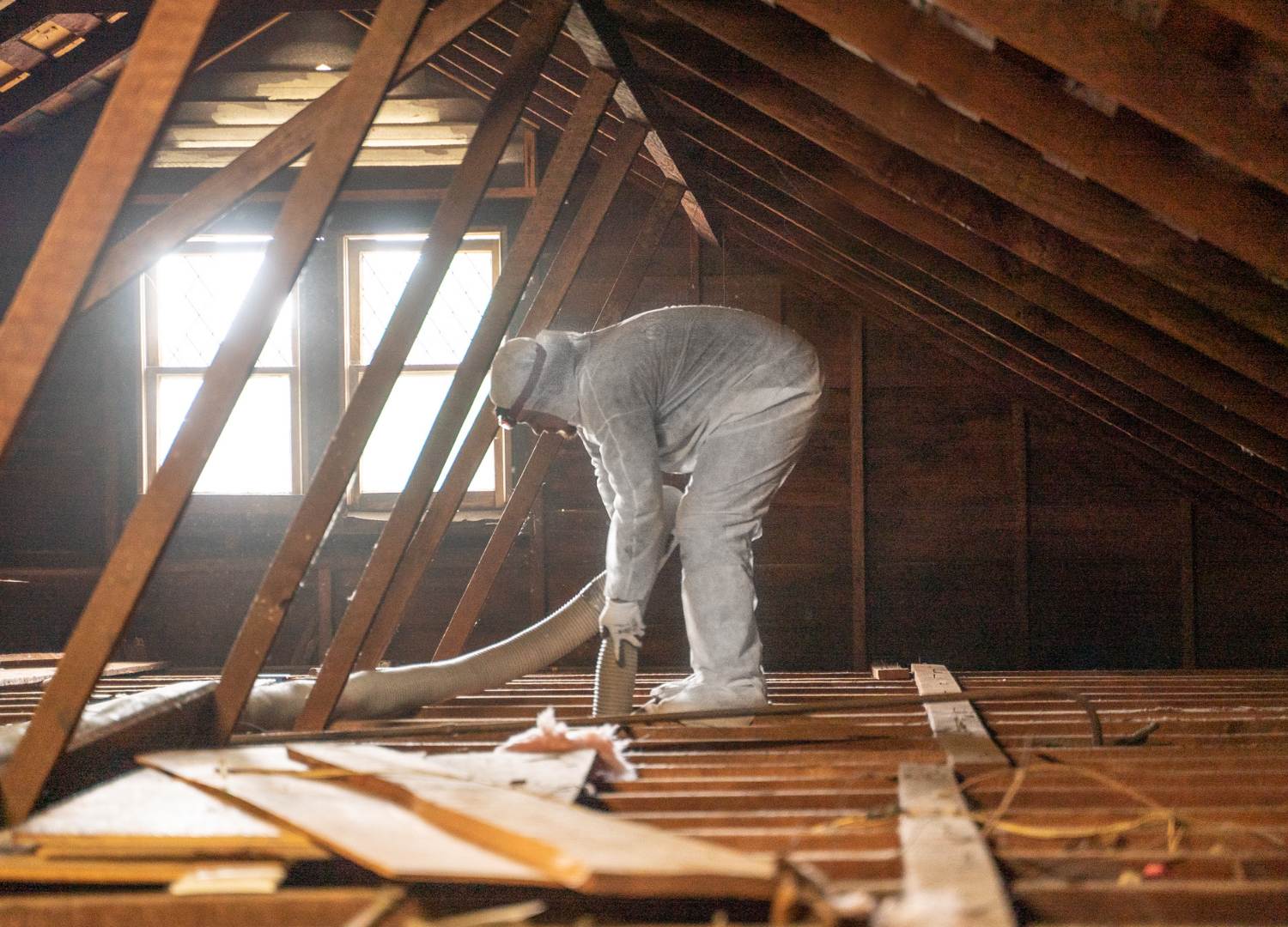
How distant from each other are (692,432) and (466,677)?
0.97 m

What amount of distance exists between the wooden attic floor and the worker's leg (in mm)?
201

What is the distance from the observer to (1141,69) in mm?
2018

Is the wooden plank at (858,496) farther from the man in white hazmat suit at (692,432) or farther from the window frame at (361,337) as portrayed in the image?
the man in white hazmat suit at (692,432)

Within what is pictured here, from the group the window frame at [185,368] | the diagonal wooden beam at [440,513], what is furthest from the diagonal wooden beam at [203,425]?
→ the window frame at [185,368]

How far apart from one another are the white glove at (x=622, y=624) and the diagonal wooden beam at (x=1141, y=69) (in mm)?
1811

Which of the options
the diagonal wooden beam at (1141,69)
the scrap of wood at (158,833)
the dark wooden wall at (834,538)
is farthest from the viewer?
the dark wooden wall at (834,538)

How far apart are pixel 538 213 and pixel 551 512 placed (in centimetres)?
284

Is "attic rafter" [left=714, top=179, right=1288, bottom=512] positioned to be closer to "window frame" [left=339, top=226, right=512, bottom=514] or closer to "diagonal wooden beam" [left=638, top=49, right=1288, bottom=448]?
"diagonal wooden beam" [left=638, top=49, right=1288, bottom=448]

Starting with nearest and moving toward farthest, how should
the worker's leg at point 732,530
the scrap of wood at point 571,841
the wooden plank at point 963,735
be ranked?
the scrap of wood at point 571,841 → the wooden plank at point 963,735 → the worker's leg at point 732,530

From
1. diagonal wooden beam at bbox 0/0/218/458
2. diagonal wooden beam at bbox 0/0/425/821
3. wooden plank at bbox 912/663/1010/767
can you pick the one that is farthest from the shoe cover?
diagonal wooden beam at bbox 0/0/218/458

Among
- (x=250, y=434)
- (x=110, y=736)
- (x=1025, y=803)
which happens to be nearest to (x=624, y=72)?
(x=110, y=736)

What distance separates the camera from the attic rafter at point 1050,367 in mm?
4441

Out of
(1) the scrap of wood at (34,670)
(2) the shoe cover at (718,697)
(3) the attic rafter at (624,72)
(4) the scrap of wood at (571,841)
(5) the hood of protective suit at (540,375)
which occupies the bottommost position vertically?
(1) the scrap of wood at (34,670)

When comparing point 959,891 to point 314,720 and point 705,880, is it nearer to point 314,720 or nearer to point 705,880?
point 705,880
